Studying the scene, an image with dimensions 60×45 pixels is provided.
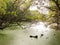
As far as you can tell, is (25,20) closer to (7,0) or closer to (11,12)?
(11,12)

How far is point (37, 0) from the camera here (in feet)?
6.40

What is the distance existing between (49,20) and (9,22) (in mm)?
508

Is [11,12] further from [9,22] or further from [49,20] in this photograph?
[49,20]

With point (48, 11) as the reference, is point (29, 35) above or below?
below

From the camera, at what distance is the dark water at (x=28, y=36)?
1905 mm

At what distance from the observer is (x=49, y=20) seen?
1938 mm

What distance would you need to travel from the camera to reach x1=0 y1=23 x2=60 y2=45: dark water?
75.0 inches

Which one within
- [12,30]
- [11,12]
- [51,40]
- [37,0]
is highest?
[37,0]

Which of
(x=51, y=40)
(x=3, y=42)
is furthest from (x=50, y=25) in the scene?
(x=3, y=42)

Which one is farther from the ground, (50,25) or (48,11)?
(48,11)

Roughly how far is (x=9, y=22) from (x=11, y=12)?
0.13 metres

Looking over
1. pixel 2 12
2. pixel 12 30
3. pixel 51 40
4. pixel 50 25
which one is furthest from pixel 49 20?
pixel 2 12

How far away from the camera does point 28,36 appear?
6.29ft

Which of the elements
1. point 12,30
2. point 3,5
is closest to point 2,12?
point 3,5
